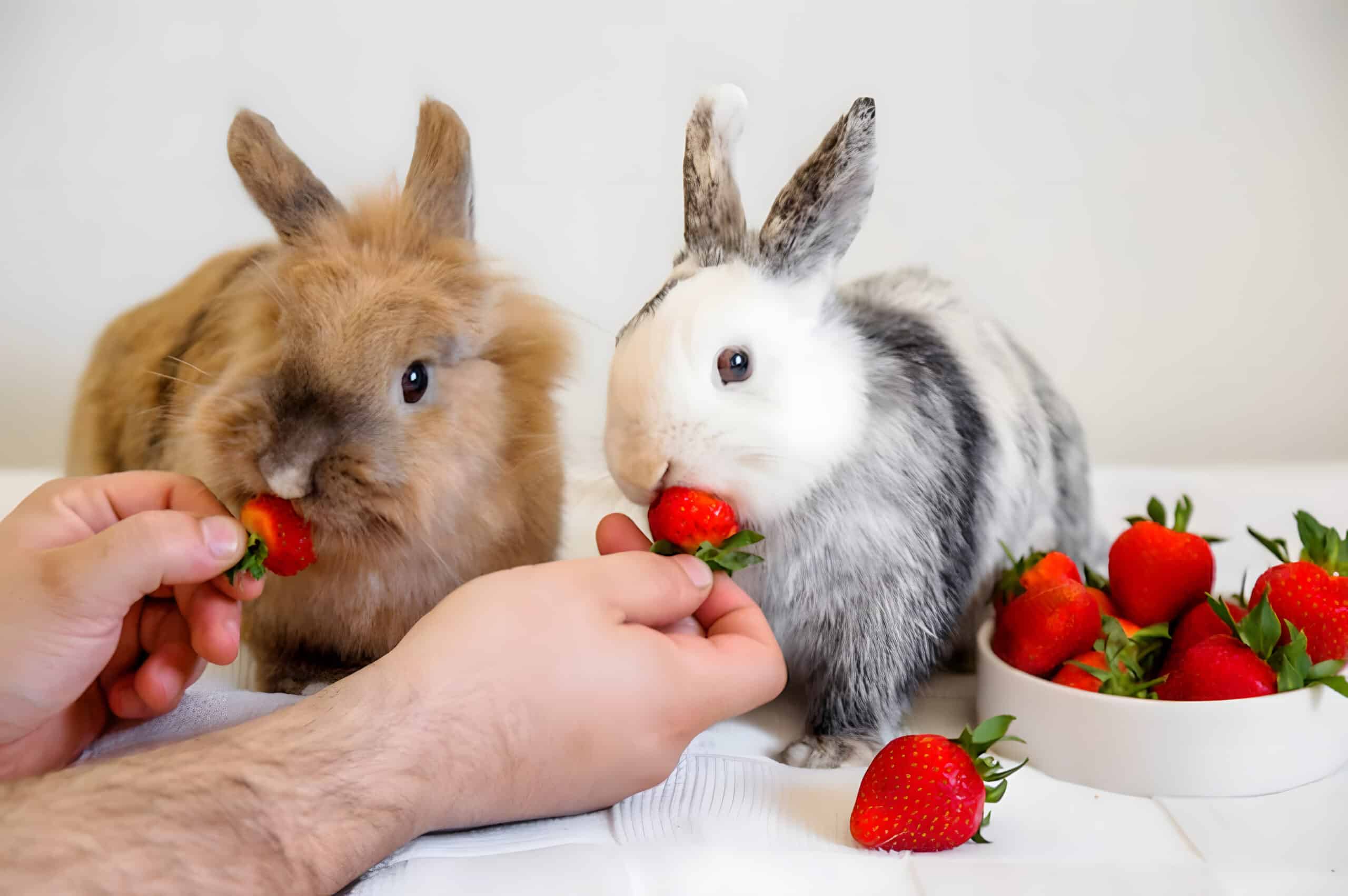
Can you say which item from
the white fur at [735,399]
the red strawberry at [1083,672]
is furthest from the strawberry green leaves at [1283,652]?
the white fur at [735,399]

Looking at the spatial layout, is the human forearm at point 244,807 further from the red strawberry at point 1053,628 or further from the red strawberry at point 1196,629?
the red strawberry at point 1196,629

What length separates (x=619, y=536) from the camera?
3.17ft

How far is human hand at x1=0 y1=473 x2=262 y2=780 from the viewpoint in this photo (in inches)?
32.3

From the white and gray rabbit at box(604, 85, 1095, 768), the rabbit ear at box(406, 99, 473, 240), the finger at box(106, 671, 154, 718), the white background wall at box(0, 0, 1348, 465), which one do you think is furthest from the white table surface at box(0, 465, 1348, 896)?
the white background wall at box(0, 0, 1348, 465)

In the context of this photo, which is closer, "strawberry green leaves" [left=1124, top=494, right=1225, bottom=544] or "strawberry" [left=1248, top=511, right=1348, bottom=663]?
"strawberry" [left=1248, top=511, right=1348, bottom=663]

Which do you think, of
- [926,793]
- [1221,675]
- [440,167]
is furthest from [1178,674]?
[440,167]

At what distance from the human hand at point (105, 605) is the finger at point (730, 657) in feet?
1.18

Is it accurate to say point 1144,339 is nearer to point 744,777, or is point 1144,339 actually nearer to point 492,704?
point 744,777

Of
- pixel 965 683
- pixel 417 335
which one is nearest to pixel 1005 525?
pixel 965 683

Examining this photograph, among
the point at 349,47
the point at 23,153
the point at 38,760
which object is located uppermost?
the point at 349,47

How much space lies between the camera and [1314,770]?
93 cm

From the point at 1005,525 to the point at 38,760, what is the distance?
2.87 feet

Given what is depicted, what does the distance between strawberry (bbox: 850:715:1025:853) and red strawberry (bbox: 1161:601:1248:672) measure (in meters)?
0.26

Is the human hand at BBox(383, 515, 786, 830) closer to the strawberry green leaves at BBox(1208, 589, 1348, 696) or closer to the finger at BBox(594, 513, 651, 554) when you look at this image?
the finger at BBox(594, 513, 651, 554)
